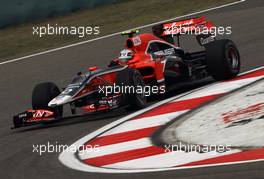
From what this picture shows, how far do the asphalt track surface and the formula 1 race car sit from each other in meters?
0.23

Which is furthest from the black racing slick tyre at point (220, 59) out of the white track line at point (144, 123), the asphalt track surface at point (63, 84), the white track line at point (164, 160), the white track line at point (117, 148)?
the white track line at point (164, 160)

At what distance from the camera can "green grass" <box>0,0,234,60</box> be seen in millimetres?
17953

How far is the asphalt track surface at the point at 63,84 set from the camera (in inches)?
275

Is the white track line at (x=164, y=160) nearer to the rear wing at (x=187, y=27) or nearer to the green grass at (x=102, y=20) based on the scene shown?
the rear wing at (x=187, y=27)

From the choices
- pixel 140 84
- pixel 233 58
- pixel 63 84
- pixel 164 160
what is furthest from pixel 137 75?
pixel 63 84

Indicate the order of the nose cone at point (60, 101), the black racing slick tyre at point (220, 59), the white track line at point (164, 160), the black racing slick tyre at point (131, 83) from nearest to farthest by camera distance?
the white track line at point (164, 160)
the black racing slick tyre at point (131, 83)
the nose cone at point (60, 101)
the black racing slick tyre at point (220, 59)

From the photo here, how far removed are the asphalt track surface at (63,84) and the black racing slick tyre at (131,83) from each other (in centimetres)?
27

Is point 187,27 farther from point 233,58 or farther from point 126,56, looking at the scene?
point 126,56

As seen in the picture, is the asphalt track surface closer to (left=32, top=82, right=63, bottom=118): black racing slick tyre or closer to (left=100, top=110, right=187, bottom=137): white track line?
(left=32, top=82, right=63, bottom=118): black racing slick tyre

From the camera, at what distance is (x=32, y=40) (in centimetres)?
1848

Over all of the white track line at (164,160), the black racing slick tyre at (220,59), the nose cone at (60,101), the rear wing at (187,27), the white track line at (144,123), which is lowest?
the white track line at (164,160)

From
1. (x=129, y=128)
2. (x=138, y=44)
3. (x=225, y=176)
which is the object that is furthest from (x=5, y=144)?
(x=225, y=176)

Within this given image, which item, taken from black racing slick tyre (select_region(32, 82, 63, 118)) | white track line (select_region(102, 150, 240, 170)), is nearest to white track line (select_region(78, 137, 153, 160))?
white track line (select_region(102, 150, 240, 170))

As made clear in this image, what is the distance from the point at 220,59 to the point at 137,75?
5.02 ft
